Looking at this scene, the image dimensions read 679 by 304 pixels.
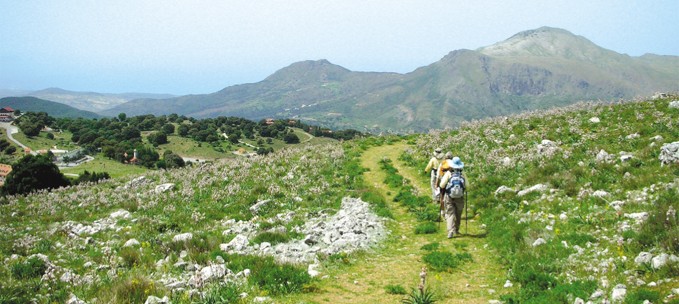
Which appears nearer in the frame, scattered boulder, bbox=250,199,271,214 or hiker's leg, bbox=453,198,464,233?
hiker's leg, bbox=453,198,464,233

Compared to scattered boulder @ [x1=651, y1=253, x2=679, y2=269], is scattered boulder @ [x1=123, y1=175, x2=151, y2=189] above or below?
below

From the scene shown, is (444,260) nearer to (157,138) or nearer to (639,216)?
(639,216)

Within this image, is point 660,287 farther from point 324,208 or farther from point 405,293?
point 324,208

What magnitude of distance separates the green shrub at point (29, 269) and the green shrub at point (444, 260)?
36.1ft

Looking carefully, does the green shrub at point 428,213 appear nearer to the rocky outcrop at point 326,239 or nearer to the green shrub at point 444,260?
the rocky outcrop at point 326,239

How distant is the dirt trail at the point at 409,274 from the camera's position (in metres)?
10.1

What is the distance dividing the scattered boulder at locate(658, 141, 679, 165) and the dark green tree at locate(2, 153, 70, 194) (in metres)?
63.7

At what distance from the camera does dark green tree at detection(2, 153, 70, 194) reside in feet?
180

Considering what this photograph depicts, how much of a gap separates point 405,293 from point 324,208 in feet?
31.7

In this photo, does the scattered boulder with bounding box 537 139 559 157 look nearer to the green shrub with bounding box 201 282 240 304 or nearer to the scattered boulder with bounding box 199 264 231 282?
the scattered boulder with bounding box 199 264 231 282

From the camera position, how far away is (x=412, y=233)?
52.4ft

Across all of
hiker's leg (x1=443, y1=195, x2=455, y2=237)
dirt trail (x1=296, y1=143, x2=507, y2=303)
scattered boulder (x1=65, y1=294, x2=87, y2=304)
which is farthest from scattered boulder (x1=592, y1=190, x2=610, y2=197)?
scattered boulder (x1=65, y1=294, x2=87, y2=304)

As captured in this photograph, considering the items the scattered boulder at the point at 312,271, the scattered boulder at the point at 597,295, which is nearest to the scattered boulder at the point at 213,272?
the scattered boulder at the point at 312,271

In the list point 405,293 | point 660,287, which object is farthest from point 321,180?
point 660,287
